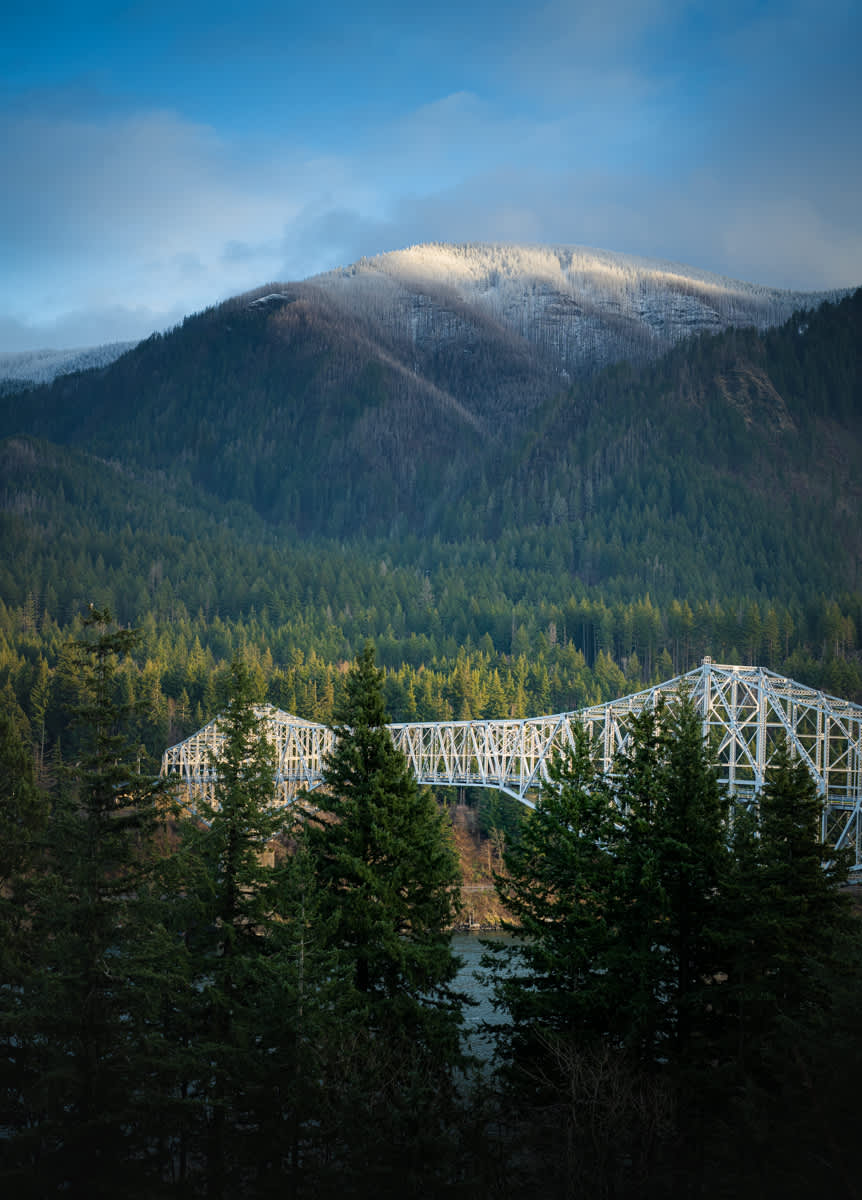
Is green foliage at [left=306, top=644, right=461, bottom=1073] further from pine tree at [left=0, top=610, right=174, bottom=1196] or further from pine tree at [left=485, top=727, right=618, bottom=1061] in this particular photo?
pine tree at [left=0, top=610, right=174, bottom=1196]

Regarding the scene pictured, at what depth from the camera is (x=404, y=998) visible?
29141 millimetres

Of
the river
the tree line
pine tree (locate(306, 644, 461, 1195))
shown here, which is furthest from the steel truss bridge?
the river

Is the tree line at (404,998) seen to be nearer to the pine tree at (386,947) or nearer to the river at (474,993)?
the pine tree at (386,947)

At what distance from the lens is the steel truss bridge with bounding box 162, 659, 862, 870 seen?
6481cm

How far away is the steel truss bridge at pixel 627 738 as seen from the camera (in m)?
64.8

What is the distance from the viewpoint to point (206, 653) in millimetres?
159000

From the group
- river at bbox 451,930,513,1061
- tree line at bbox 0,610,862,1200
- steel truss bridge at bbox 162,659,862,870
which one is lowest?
river at bbox 451,930,513,1061

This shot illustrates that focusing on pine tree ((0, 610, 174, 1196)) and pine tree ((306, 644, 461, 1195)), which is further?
pine tree ((0, 610, 174, 1196))

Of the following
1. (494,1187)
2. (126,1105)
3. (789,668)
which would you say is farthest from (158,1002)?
(789,668)

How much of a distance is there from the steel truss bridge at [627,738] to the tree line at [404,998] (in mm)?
3509

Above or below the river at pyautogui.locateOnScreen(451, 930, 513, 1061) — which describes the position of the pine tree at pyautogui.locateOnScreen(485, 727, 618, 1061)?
above

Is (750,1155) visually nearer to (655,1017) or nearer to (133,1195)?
(655,1017)

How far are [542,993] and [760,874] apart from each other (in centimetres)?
608

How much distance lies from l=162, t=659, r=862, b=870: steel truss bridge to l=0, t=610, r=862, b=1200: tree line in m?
3.51
